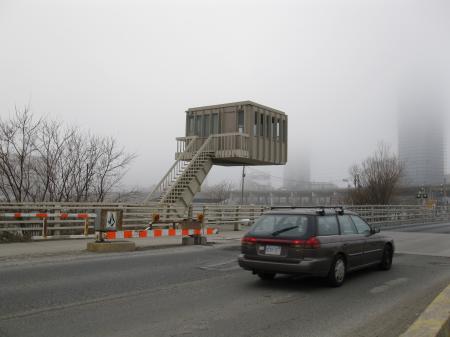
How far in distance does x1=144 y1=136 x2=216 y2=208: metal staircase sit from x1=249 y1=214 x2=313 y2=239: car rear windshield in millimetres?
16333

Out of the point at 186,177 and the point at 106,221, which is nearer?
the point at 106,221

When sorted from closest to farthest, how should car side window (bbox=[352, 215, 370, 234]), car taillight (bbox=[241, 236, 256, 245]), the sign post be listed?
1. car taillight (bbox=[241, 236, 256, 245])
2. car side window (bbox=[352, 215, 370, 234])
3. the sign post

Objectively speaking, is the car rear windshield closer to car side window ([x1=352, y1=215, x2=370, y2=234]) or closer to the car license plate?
the car license plate

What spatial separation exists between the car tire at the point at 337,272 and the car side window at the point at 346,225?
0.62 metres

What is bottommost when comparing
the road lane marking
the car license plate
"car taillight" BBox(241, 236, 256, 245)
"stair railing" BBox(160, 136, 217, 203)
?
the road lane marking

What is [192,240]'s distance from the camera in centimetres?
1616

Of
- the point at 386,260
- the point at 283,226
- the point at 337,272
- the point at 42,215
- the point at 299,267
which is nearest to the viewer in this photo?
the point at 299,267

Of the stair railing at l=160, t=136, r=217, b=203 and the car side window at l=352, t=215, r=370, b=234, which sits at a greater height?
the stair railing at l=160, t=136, r=217, b=203

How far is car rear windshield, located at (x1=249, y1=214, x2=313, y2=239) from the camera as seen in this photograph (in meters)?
8.47

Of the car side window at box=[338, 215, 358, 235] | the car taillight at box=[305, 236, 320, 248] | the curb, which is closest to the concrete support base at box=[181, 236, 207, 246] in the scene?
the car side window at box=[338, 215, 358, 235]

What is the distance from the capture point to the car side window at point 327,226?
8.59 metres

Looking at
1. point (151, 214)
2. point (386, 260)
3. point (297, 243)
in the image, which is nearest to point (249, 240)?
point (297, 243)

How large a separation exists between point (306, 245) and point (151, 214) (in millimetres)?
13498

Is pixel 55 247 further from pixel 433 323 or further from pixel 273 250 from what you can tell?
pixel 433 323
